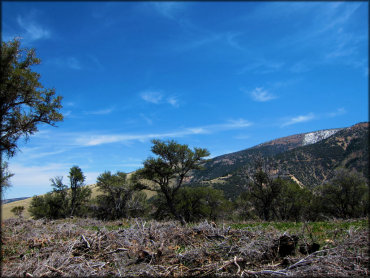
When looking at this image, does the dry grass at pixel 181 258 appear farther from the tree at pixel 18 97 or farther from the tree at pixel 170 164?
the tree at pixel 170 164

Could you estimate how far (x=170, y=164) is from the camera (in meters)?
25.8

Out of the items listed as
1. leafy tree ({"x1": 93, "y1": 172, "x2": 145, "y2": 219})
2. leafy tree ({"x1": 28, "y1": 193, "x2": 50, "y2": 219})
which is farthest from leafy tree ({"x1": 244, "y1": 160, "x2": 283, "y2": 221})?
leafy tree ({"x1": 28, "y1": 193, "x2": 50, "y2": 219})

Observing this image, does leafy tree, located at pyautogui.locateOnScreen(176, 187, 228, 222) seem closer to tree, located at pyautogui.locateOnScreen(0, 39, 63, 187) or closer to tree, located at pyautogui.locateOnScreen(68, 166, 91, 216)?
tree, located at pyautogui.locateOnScreen(68, 166, 91, 216)

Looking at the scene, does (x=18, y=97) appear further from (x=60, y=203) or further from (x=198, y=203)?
(x=60, y=203)

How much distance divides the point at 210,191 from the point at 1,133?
111 ft

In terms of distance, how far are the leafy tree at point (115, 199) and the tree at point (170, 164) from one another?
32.3 feet

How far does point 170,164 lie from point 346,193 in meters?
26.3

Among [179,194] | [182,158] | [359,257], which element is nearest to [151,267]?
[359,257]

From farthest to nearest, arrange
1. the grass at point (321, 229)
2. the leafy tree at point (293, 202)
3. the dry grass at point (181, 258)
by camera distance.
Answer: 1. the leafy tree at point (293, 202)
2. the grass at point (321, 229)
3. the dry grass at point (181, 258)

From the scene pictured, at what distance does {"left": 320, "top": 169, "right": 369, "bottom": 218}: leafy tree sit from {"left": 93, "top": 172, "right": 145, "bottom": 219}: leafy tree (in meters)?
30.8

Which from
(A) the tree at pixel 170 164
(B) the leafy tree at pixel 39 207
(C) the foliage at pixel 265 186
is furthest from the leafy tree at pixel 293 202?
(B) the leafy tree at pixel 39 207

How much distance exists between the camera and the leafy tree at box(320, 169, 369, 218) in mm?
30344

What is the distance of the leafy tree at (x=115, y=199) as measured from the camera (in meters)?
36.2

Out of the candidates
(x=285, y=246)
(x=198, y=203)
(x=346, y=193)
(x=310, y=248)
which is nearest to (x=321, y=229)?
(x=310, y=248)
